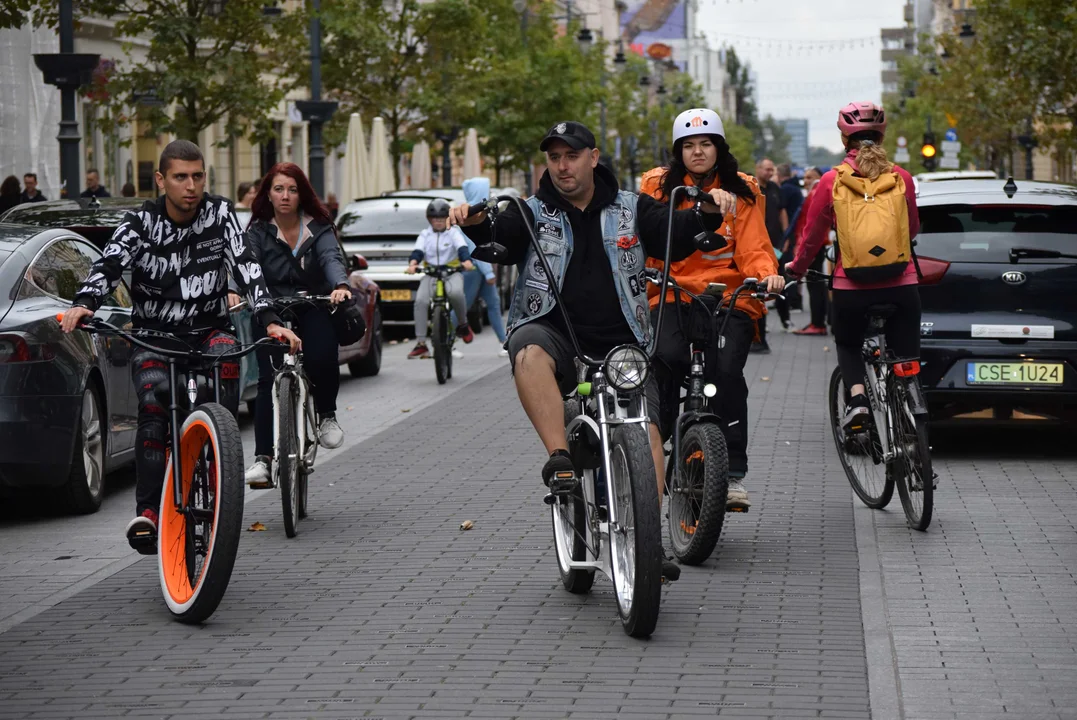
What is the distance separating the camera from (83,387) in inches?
380

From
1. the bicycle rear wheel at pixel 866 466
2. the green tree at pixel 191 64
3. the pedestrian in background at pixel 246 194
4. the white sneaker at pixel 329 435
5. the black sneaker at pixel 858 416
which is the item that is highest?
the green tree at pixel 191 64

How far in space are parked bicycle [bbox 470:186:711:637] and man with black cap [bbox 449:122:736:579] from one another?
0.09 m

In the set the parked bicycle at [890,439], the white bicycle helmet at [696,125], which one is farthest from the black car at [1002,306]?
the white bicycle helmet at [696,125]

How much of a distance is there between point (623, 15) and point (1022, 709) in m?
151

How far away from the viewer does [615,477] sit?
6.53 meters

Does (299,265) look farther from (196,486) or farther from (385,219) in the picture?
(385,219)

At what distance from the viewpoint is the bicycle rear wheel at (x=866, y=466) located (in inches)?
365

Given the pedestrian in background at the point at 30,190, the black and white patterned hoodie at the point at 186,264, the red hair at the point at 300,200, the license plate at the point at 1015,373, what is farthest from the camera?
the pedestrian in background at the point at 30,190

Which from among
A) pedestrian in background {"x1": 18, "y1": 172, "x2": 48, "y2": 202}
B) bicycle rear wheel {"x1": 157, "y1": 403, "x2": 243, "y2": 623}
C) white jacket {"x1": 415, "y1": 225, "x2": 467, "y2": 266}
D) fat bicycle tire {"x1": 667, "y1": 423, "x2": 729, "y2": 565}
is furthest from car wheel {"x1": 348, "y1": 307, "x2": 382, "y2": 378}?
bicycle rear wheel {"x1": 157, "y1": 403, "x2": 243, "y2": 623}

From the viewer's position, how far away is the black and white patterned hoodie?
762 centimetres

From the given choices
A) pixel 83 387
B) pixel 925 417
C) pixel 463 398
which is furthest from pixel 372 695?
pixel 463 398

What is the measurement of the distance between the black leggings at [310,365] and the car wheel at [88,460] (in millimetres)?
946

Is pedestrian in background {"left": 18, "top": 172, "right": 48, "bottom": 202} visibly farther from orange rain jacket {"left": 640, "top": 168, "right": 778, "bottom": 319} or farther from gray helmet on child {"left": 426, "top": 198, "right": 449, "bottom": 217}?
orange rain jacket {"left": 640, "top": 168, "right": 778, "bottom": 319}

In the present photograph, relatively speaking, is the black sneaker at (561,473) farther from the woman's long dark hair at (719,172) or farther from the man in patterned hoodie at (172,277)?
the woman's long dark hair at (719,172)
